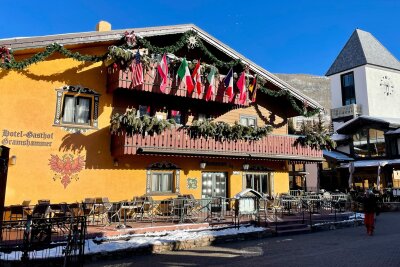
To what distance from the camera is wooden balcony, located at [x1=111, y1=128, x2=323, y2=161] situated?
1702 centimetres

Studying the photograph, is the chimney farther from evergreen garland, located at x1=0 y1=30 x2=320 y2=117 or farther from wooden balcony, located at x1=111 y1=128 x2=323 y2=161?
wooden balcony, located at x1=111 y1=128 x2=323 y2=161

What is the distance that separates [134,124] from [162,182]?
13.0ft

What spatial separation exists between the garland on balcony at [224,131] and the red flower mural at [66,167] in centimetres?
552

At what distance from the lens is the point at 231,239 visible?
45.2 ft

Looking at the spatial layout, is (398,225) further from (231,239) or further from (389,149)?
(389,149)

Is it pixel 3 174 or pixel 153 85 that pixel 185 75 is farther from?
pixel 3 174

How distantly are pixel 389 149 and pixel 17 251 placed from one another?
100 feet

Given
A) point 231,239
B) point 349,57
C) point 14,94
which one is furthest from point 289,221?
point 349,57

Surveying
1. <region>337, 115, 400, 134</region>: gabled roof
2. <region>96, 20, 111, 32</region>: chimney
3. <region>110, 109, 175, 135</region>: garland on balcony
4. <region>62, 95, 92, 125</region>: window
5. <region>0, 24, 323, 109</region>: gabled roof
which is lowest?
<region>110, 109, 175, 135</region>: garland on balcony

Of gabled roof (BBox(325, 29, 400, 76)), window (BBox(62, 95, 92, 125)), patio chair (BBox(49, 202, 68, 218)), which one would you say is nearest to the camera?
patio chair (BBox(49, 202, 68, 218))

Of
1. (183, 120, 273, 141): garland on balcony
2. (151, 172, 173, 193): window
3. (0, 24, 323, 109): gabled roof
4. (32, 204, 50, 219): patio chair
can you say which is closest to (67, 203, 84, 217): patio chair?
(32, 204, 50, 219): patio chair

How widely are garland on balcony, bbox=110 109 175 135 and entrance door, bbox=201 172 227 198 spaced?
15.0 feet

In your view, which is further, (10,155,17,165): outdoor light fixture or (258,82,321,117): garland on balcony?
(258,82,321,117): garland on balcony

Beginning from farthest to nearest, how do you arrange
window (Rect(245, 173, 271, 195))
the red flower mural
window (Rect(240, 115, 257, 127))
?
window (Rect(240, 115, 257, 127))
window (Rect(245, 173, 271, 195))
the red flower mural
